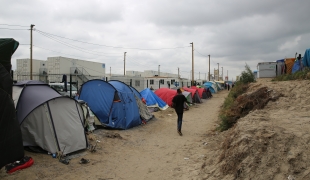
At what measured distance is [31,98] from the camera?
686 centimetres

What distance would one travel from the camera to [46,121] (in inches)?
261

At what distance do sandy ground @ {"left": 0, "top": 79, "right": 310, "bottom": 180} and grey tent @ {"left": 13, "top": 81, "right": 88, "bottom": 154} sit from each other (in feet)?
1.14

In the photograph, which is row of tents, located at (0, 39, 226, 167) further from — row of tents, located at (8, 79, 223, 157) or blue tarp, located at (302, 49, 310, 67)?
blue tarp, located at (302, 49, 310, 67)

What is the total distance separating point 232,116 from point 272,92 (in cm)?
208

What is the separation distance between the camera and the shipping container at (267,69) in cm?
1942

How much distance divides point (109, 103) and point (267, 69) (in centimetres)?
1455

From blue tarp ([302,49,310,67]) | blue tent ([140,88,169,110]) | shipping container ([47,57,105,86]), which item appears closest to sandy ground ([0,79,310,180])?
blue tarp ([302,49,310,67])

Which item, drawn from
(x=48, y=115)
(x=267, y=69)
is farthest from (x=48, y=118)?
(x=267, y=69)

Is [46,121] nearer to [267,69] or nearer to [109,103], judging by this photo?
[109,103]

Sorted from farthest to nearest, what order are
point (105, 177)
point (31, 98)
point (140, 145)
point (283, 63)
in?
point (283, 63) → point (140, 145) → point (31, 98) → point (105, 177)

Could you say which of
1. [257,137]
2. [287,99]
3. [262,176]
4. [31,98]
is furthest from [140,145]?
[287,99]

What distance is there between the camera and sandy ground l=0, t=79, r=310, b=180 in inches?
169

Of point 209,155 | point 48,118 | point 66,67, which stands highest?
point 66,67

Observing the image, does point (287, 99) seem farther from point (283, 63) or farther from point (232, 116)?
point (283, 63)
